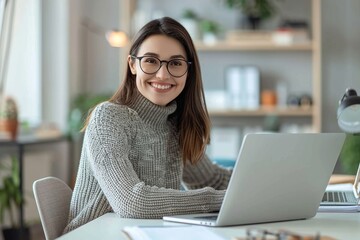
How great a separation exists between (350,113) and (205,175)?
72cm

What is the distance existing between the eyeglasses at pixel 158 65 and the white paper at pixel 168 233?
602mm

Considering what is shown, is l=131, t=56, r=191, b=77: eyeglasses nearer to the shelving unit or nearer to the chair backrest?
the chair backrest

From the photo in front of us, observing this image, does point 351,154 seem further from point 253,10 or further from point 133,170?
point 133,170

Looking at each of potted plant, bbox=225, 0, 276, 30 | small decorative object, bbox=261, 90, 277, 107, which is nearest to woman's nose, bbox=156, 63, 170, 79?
potted plant, bbox=225, 0, 276, 30

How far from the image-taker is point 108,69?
6113 mm

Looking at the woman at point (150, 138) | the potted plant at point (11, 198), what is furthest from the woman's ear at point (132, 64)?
the potted plant at point (11, 198)

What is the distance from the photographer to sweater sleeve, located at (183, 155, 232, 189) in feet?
7.91

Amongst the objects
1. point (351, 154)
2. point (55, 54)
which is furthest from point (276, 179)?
point (55, 54)

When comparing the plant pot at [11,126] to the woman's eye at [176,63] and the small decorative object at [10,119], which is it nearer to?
the small decorative object at [10,119]

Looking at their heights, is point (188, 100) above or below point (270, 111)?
above

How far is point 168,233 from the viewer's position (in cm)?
152

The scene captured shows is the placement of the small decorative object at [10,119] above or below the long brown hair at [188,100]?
below

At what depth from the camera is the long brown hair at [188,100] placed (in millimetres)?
2119

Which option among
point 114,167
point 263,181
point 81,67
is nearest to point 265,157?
Result: point 263,181
